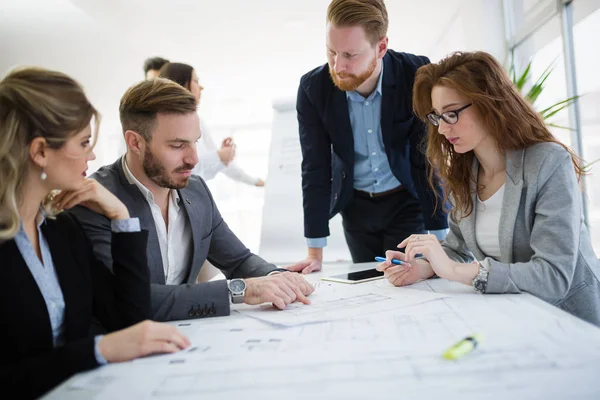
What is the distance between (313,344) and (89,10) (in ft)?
17.4

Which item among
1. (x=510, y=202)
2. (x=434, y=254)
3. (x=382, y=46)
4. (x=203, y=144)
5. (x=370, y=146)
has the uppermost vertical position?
(x=382, y=46)

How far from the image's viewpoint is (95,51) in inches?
250

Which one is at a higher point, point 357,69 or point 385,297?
point 357,69

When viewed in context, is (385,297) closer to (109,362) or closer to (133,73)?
(109,362)

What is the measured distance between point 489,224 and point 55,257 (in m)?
1.12

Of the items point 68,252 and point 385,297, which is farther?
point 385,297

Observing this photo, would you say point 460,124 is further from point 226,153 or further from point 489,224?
point 226,153

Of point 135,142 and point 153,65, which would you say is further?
point 153,65

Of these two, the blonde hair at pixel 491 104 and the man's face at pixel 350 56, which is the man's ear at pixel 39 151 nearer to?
the blonde hair at pixel 491 104

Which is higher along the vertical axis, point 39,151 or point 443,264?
point 39,151

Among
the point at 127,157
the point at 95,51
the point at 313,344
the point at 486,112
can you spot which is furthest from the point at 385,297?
the point at 95,51

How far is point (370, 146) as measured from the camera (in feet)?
6.82

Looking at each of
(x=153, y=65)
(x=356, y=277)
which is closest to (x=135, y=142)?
(x=356, y=277)

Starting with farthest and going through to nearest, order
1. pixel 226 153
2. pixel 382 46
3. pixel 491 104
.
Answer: pixel 226 153 < pixel 382 46 < pixel 491 104
